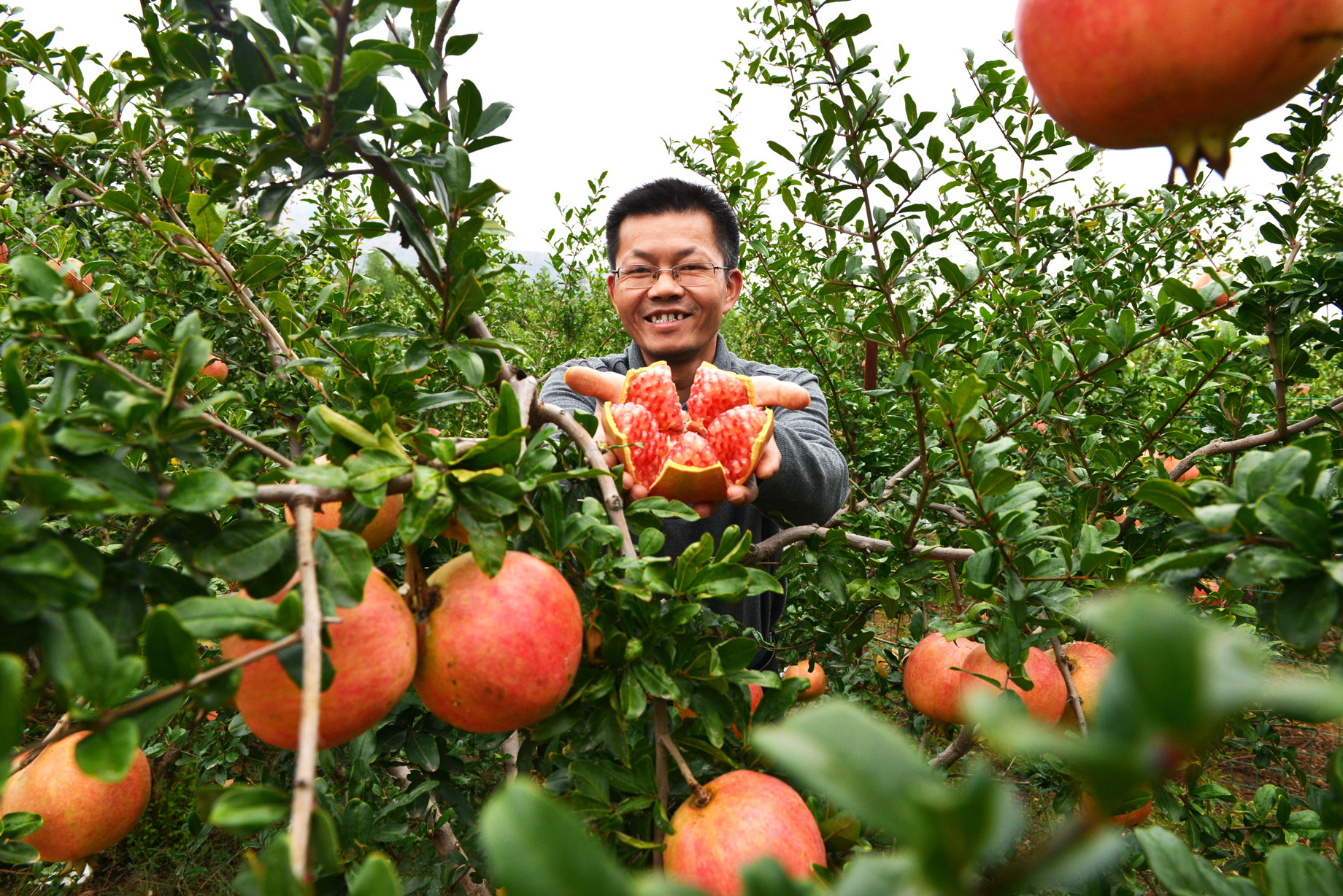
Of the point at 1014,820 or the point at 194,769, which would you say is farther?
the point at 194,769

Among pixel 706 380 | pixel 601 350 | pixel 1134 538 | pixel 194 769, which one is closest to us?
pixel 1134 538

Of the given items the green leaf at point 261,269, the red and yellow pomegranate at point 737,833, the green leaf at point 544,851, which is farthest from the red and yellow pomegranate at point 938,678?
the green leaf at point 261,269

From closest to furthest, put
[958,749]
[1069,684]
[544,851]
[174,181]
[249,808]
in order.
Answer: [544,851], [249,808], [1069,684], [174,181], [958,749]

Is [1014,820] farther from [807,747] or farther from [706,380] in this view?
[706,380]

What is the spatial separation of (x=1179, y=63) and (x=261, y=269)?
1357 millimetres

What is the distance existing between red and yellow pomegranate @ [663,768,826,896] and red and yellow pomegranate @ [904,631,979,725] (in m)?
0.92

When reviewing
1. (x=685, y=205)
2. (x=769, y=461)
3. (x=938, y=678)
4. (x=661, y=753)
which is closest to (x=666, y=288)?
(x=685, y=205)

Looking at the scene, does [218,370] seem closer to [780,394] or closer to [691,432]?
[691,432]

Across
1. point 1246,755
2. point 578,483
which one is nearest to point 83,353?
point 578,483

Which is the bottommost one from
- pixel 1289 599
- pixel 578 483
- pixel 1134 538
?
pixel 1134 538

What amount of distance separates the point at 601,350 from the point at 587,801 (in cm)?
396

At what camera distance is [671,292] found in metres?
2.23

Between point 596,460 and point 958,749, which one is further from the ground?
point 596,460

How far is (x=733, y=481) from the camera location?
1.73m
